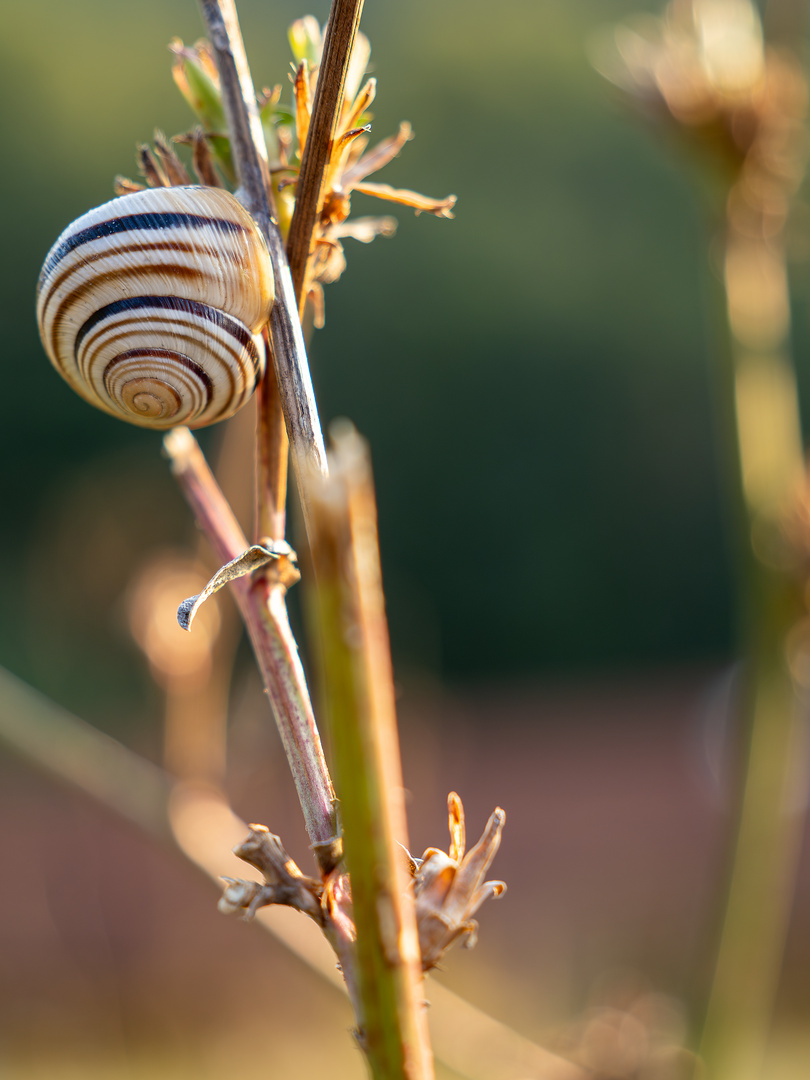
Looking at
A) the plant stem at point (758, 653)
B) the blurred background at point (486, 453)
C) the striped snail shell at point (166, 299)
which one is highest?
the blurred background at point (486, 453)

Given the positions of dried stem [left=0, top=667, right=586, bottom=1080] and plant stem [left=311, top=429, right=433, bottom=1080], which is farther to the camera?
dried stem [left=0, top=667, right=586, bottom=1080]

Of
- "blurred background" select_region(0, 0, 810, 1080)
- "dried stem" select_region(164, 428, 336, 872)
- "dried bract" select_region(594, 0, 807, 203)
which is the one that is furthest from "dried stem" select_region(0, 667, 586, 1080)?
"blurred background" select_region(0, 0, 810, 1080)

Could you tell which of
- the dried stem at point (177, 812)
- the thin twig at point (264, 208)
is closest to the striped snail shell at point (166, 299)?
the thin twig at point (264, 208)

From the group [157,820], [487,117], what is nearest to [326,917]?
[157,820]

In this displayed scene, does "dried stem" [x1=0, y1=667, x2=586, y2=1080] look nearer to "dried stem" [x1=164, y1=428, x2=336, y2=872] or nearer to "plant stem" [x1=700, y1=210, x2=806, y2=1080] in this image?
"plant stem" [x1=700, y1=210, x2=806, y2=1080]

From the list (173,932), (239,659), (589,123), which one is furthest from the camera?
(589,123)

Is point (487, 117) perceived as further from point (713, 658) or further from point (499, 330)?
point (713, 658)

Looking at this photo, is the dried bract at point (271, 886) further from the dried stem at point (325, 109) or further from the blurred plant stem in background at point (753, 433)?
the blurred plant stem in background at point (753, 433)

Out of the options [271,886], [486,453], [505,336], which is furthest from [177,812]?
[505,336]
